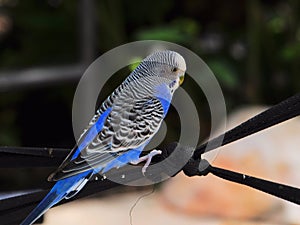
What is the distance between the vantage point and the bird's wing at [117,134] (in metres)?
0.51

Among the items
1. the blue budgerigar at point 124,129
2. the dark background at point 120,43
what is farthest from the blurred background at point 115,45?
the blue budgerigar at point 124,129

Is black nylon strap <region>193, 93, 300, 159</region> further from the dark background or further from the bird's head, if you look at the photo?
A: the dark background

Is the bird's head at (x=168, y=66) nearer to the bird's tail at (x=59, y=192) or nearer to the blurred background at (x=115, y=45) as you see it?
the bird's tail at (x=59, y=192)

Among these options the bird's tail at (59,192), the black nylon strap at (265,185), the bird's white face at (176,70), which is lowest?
the bird's tail at (59,192)

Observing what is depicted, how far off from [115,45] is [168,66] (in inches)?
98.1

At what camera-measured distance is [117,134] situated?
516mm

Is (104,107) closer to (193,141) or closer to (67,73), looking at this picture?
(193,141)

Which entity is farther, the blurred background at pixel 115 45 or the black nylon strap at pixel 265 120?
the blurred background at pixel 115 45

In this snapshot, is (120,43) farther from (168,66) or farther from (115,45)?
(168,66)

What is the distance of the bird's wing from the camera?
1.69 ft

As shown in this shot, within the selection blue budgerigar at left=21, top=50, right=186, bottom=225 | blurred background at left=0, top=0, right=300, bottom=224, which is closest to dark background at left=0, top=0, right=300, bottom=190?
blurred background at left=0, top=0, right=300, bottom=224

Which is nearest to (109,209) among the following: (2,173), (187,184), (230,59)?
(187,184)

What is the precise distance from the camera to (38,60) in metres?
3.00

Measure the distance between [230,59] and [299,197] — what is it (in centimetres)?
262
